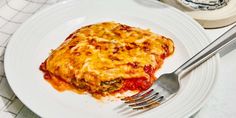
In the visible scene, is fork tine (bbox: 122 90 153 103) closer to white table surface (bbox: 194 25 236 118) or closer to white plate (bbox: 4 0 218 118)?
white plate (bbox: 4 0 218 118)

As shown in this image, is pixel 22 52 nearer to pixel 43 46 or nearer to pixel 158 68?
pixel 43 46

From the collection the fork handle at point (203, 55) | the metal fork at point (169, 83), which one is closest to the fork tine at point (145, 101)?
the metal fork at point (169, 83)

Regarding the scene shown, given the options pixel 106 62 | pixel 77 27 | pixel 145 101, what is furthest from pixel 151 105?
pixel 77 27

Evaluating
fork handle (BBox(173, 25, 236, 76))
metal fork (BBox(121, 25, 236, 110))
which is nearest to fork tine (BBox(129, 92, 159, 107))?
metal fork (BBox(121, 25, 236, 110))

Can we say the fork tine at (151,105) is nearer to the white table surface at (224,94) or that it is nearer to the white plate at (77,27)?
the white plate at (77,27)

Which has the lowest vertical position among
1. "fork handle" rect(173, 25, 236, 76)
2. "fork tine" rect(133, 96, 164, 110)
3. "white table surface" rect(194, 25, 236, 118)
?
"white table surface" rect(194, 25, 236, 118)
